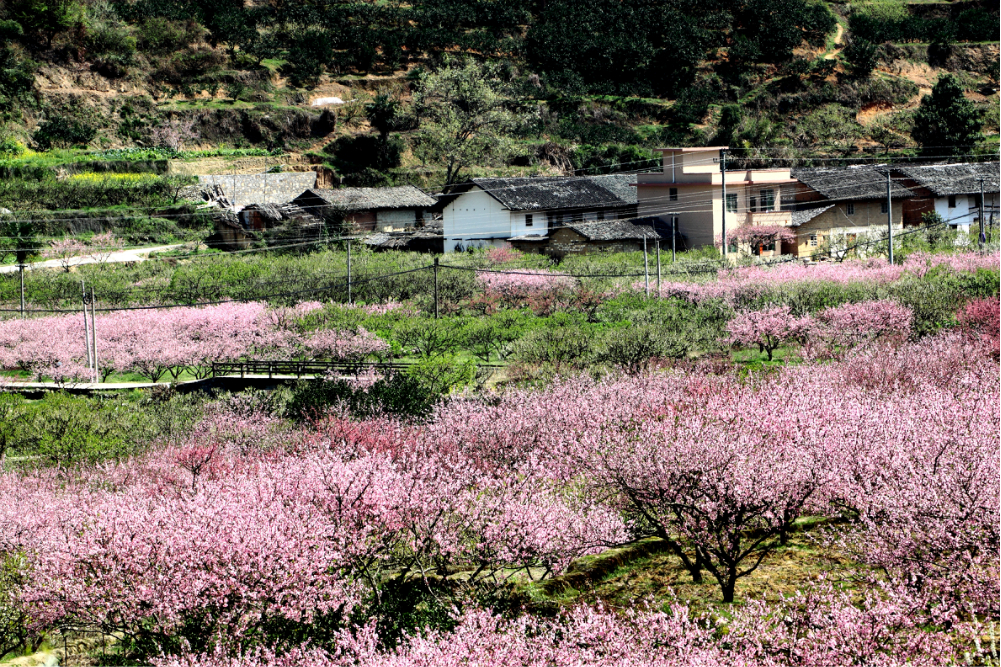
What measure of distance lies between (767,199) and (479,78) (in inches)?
1205

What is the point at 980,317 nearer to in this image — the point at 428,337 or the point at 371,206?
the point at 428,337

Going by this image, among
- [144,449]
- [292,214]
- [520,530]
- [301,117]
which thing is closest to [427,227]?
[292,214]

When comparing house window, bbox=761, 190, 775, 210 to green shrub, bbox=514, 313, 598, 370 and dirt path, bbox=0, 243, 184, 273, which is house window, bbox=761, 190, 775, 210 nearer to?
dirt path, bbox=0, 243, 184, 273

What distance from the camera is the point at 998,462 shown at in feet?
31.3


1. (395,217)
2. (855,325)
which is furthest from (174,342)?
(395,217)

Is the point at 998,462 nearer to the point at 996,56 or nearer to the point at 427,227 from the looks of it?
the point at 427,227

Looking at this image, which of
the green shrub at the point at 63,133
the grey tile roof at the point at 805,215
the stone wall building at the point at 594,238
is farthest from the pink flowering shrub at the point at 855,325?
the green shrub at the point at 63,133

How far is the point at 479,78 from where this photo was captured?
265 ft

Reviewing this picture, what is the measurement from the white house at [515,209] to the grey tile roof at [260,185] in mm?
10483

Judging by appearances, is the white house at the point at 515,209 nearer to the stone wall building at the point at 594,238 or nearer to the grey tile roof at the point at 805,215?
the stone wall building at the point at 594,238

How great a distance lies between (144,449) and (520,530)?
9.02m

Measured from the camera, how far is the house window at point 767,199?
57.8 meters

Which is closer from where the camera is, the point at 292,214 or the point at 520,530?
the point at 520,530

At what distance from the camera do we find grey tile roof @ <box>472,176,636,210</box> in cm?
5638
